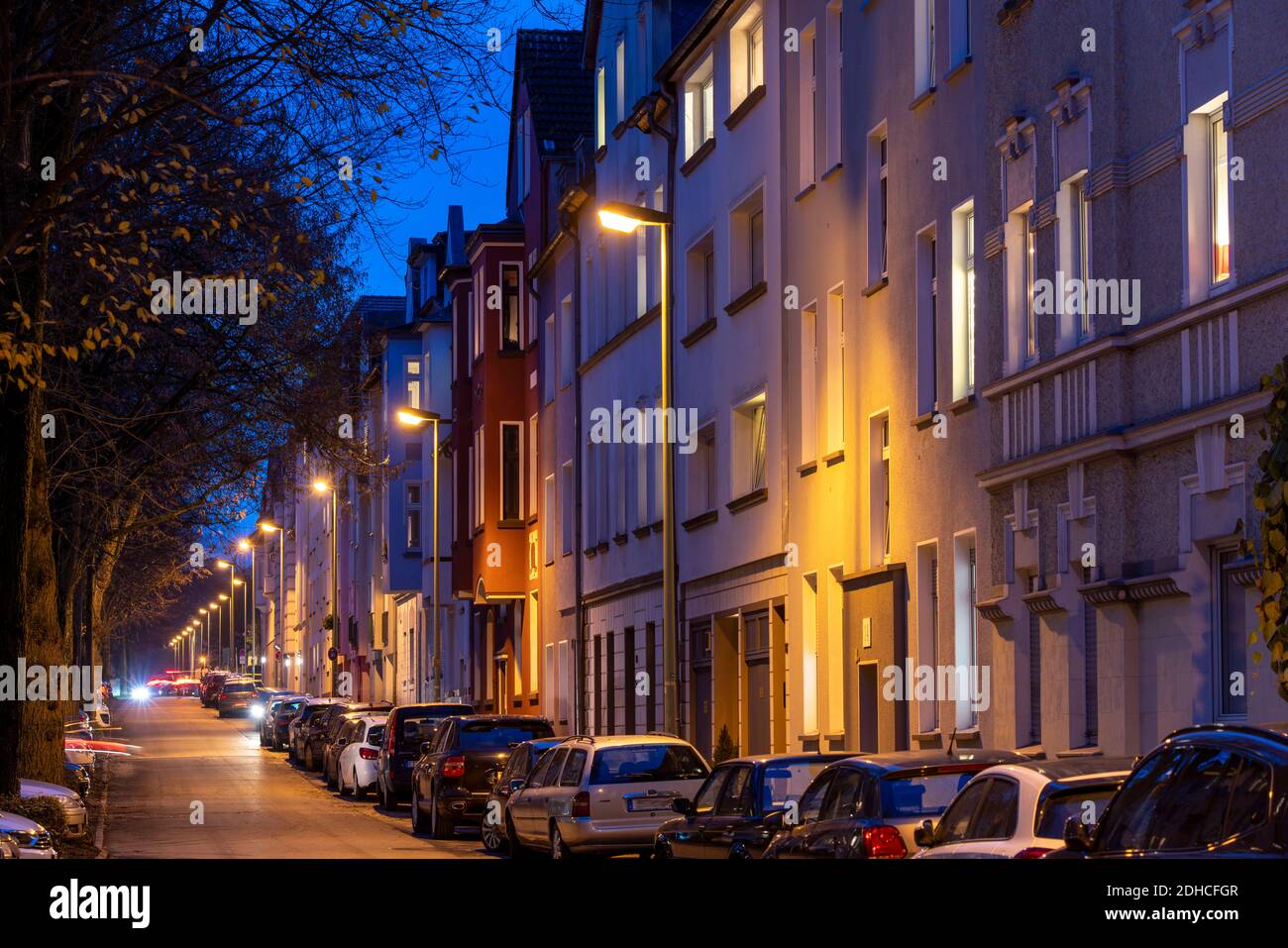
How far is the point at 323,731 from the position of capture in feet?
167

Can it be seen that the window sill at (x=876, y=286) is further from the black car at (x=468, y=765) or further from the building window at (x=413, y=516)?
the building window at (x=413, y=516)

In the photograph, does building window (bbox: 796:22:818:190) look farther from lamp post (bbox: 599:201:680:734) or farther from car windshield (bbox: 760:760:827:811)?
car windshield (bbox: 760:760:827:811)

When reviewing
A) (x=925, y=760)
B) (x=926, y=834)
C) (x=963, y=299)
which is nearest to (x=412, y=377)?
(x=963, y=299)

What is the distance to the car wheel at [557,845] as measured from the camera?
22.6m

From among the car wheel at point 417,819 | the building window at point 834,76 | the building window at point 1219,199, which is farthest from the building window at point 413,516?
the building window at point 1219,199

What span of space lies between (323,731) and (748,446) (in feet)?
69.8

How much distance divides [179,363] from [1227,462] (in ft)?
58.3

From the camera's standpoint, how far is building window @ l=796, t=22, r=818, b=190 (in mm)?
29391

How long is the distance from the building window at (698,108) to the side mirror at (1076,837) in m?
26.5

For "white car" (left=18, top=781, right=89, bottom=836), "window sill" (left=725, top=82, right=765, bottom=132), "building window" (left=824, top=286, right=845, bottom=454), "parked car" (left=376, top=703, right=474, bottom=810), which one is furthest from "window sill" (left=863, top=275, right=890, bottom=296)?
"parked car" (left=376, top=703, right=474, bottom=810)

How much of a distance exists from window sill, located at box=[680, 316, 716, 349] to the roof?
15.7m

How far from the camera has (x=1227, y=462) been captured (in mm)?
17156

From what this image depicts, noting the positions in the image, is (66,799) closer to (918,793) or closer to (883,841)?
(918,793)
